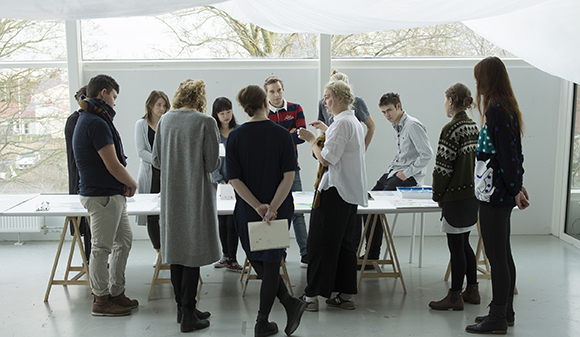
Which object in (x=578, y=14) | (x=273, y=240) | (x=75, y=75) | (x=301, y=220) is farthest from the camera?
(x=75, y=75)

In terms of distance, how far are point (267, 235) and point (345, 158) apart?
729 mm

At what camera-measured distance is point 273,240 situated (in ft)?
9.13

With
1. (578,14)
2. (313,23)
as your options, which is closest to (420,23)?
(313,23)

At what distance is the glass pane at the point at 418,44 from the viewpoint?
536 cm

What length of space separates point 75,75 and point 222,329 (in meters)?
3.44

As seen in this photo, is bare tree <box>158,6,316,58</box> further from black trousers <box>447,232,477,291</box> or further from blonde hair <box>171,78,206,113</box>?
black trousers <box>447,232,477,291</box>

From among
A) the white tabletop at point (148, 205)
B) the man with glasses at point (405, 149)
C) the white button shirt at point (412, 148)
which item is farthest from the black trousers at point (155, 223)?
the white button shirt at point (412, 148)

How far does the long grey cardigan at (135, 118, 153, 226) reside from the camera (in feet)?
13.7

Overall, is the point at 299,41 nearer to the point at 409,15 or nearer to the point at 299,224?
the point at 299,224

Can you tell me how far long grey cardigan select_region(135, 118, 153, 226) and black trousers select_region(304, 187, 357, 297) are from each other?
1733 mm

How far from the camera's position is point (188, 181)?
9.31 feet

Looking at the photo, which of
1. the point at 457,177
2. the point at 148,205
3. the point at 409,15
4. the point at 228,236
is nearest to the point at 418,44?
the point at 457,177

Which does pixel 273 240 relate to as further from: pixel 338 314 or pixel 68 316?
pixel 68 316

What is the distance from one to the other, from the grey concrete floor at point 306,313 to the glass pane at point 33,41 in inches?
87.3
